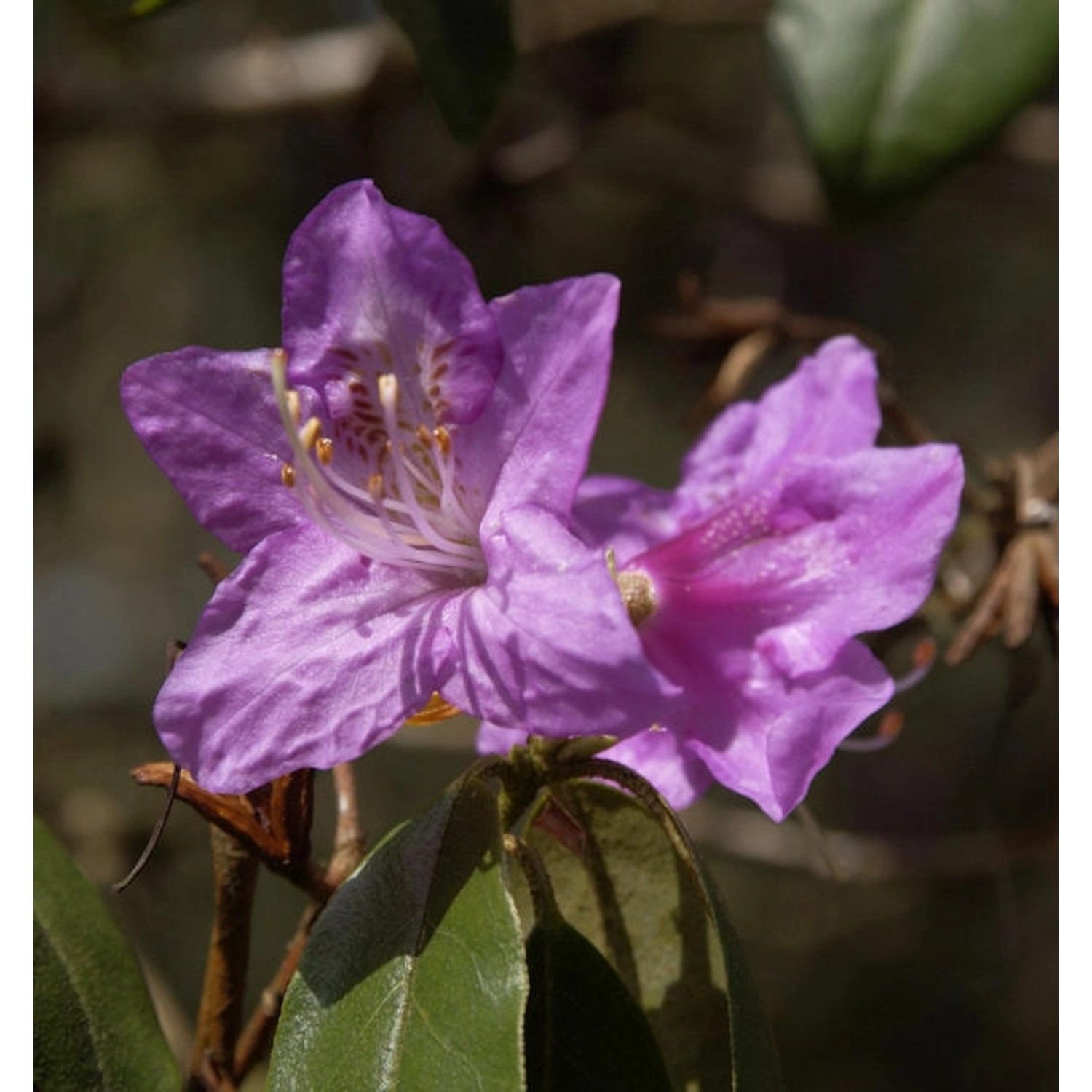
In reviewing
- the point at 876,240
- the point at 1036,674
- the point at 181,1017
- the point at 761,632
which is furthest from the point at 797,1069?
the point at 761,632

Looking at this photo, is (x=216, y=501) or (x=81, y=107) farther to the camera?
(x=81, y=107)

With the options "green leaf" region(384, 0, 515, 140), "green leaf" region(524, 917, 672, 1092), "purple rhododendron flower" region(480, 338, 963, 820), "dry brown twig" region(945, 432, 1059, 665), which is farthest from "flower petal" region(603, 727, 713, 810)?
"green leaf" region(384, 0, 515, 140)

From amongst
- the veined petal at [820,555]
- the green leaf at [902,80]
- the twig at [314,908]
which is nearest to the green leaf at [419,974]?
the twig at [314,908]

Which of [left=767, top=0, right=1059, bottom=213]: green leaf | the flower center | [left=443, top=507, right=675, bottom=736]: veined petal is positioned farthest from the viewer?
[left=767, top=0, right=1059, bottom=213]: green leaf

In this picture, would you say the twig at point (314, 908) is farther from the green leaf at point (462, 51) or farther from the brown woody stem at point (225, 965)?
the green leaf at point (462, 51)

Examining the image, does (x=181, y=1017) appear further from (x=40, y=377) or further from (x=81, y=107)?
(x=40, y=377)

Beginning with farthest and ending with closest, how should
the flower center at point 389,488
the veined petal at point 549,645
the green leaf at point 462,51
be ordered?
the green leaf at point 462,51
the flower center at point 389,488
the veined petal at point 549,645

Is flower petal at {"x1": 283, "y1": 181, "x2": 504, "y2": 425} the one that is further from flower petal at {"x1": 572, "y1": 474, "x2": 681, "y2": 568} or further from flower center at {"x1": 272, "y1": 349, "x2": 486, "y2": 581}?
flower petal at {"x1": 572, "y1": 474, "x2": 681, "y2": 568}
